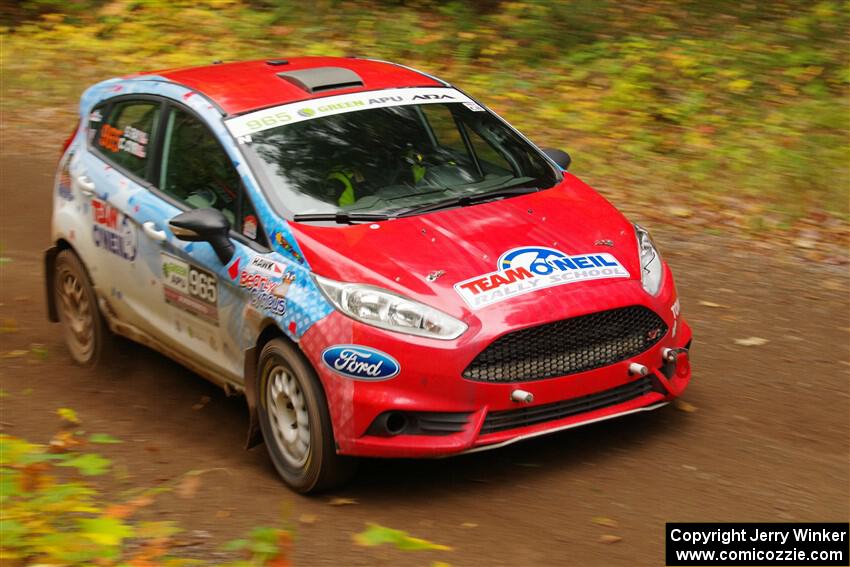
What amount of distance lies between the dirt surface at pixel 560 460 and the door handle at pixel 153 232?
3.60 ft

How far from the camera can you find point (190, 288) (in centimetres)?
638

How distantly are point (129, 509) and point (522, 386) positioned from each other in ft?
6.09

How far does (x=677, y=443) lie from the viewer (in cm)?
593

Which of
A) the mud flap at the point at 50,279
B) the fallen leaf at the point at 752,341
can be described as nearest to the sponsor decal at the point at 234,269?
the mud flap at the point at 50,279

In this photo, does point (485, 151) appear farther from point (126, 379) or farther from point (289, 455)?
point (126, 379)

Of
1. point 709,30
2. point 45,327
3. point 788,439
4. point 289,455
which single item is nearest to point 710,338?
point 788,439

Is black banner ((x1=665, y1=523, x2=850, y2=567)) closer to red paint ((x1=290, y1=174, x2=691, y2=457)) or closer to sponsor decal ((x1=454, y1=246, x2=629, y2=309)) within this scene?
red paint ((x1=290, y1=174, x2=691, y2=457))

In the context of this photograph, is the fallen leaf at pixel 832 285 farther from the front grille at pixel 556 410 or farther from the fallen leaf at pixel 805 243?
the front grille at pixel 556 410

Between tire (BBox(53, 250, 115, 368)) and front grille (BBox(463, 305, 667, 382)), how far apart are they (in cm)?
323

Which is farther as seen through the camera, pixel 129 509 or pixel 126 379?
pixel 126 379

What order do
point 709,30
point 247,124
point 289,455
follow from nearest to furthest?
point 289,455 → point 247,124 → point 709,30

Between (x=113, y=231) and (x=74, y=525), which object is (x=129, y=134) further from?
(x=74, y=525)

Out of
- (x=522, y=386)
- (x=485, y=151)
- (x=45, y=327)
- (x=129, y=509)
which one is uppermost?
(x=485, y=151)

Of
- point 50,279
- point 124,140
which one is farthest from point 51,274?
point 124,140
